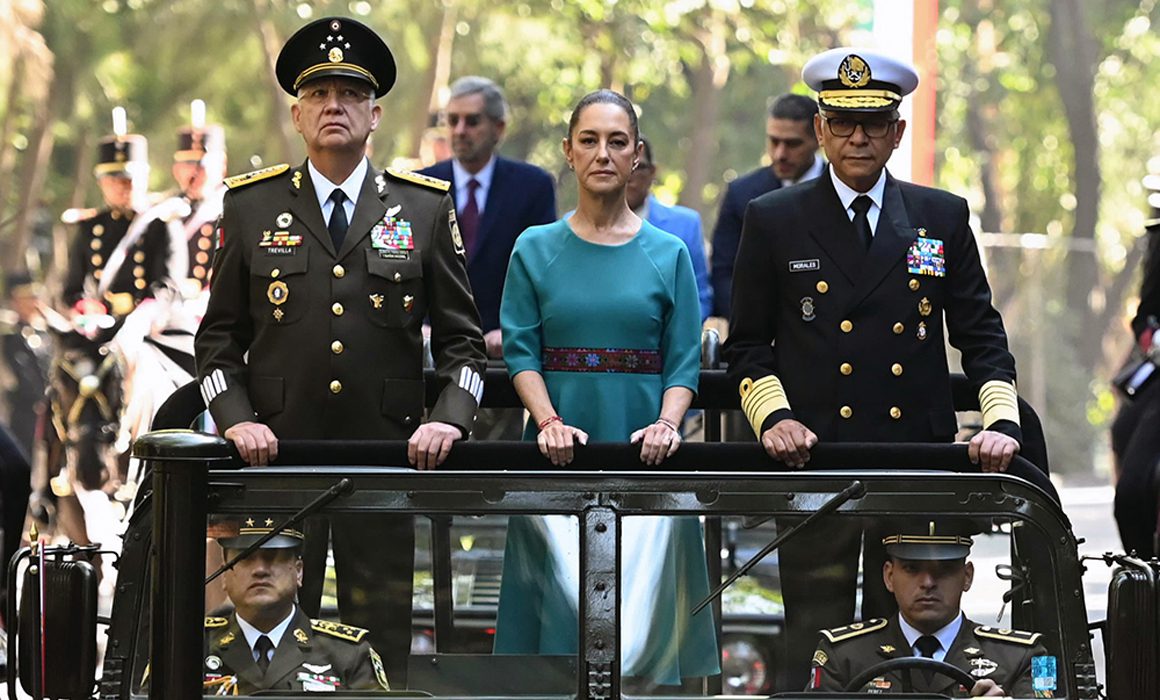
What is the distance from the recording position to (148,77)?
25062mm

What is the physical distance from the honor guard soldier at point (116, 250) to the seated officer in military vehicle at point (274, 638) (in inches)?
304

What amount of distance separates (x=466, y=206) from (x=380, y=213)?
118 inches

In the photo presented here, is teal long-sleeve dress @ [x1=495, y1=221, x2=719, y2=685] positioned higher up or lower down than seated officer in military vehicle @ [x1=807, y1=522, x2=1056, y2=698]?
higher up

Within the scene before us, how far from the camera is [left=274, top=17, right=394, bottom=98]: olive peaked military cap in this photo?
18.8ft

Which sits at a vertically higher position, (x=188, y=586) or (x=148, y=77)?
(x=148, y=77)

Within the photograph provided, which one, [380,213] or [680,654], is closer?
[680,654]

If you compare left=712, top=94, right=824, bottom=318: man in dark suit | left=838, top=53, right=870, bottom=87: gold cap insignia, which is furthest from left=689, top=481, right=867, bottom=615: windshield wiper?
left=712, top=94, right=824, bottom=318: man in dark suit

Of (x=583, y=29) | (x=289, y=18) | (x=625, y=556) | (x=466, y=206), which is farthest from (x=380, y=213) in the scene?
(x=583, y=29)

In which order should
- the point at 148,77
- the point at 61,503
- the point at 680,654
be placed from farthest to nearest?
the point at 148,77
the point at 61,503
the point at 680,654

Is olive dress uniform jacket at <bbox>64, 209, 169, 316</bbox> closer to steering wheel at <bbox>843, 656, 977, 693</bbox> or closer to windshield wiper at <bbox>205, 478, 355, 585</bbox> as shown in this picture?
windshield wiper at <bbox>205, 478, 355, 585</bbox>

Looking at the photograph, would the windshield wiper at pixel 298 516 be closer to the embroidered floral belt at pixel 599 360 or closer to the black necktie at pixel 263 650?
the black necktie at pixel 263 650

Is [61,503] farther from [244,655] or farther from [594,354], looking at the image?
[244,655]

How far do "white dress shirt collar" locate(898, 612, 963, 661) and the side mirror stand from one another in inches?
65.6

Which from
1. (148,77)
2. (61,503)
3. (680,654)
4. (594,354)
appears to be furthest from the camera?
(148,77)
